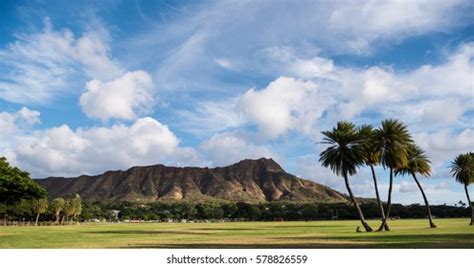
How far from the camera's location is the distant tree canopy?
70.1m

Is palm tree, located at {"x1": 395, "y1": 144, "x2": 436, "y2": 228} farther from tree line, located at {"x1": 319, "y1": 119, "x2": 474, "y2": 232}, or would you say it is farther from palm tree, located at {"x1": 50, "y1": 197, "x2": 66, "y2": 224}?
palm tree, located at {"x1": 50, "y1": 197, "x2": 66, "y2": 224}

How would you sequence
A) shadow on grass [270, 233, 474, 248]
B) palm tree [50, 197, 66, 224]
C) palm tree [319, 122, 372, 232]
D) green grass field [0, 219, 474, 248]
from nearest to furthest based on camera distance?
1. shadow on grass [270, 233, 474, 248]
2. green grass field [0, 219, 474, 248]
3. palm tree [319, 122, 372, 232]
4. palm tree [50, 197, 66, 224]

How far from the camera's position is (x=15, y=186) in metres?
71.4

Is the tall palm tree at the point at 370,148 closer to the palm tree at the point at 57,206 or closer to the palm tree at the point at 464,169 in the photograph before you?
the palm tree at the point at 464,169

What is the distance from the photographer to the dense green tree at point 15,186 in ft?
230

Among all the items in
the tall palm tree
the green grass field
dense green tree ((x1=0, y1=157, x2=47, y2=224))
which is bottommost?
the green grass field

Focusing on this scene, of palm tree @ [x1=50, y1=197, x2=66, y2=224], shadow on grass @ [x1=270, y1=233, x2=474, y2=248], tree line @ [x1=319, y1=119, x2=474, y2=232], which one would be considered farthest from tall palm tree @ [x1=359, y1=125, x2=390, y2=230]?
palm tree @ [x1=50, y1=197, x2=66, y2=224]

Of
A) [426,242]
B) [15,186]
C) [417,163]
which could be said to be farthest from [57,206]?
[426,242]

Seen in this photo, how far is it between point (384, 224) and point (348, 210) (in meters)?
129

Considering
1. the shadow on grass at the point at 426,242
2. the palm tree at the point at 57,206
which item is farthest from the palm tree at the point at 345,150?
the palm tree at the point at 57,206
